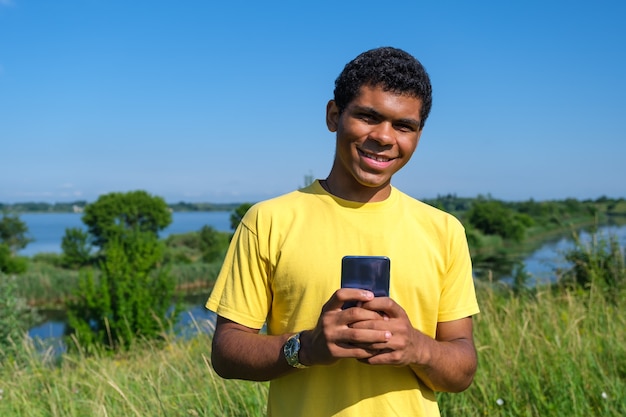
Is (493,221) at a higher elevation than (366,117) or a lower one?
lower

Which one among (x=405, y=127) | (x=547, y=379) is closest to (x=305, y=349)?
(x=405, y=127)

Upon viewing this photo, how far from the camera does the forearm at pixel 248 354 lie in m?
1.45

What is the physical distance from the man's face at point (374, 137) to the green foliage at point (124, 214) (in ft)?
156

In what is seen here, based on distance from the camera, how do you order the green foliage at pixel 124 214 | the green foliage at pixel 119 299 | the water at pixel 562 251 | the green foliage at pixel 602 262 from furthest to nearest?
1. the green foliage at pixel 124 214
2. the green foliage at pixel 119 299
3. the water at pixel 562 251
4. the green foliage at pixel 602 262

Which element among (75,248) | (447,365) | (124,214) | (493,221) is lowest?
(75,248)

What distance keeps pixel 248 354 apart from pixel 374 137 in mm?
614

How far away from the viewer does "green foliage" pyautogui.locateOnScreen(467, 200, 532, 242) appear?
34188mm

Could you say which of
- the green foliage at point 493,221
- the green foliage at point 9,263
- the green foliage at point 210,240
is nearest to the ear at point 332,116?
the green foliage at point 493,221

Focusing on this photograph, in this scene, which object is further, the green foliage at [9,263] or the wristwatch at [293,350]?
the green foliage at [9,263]

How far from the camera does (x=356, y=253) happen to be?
150 cm

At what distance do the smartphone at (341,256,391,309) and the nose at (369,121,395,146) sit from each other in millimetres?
342

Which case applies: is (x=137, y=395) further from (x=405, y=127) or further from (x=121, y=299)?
(x=121, y=299)

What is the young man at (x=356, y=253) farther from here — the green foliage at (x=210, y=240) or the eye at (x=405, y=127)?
the green foliage at (x=210, y=240)

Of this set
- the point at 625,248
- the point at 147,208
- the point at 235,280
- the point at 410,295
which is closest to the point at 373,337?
the point at 410,295
